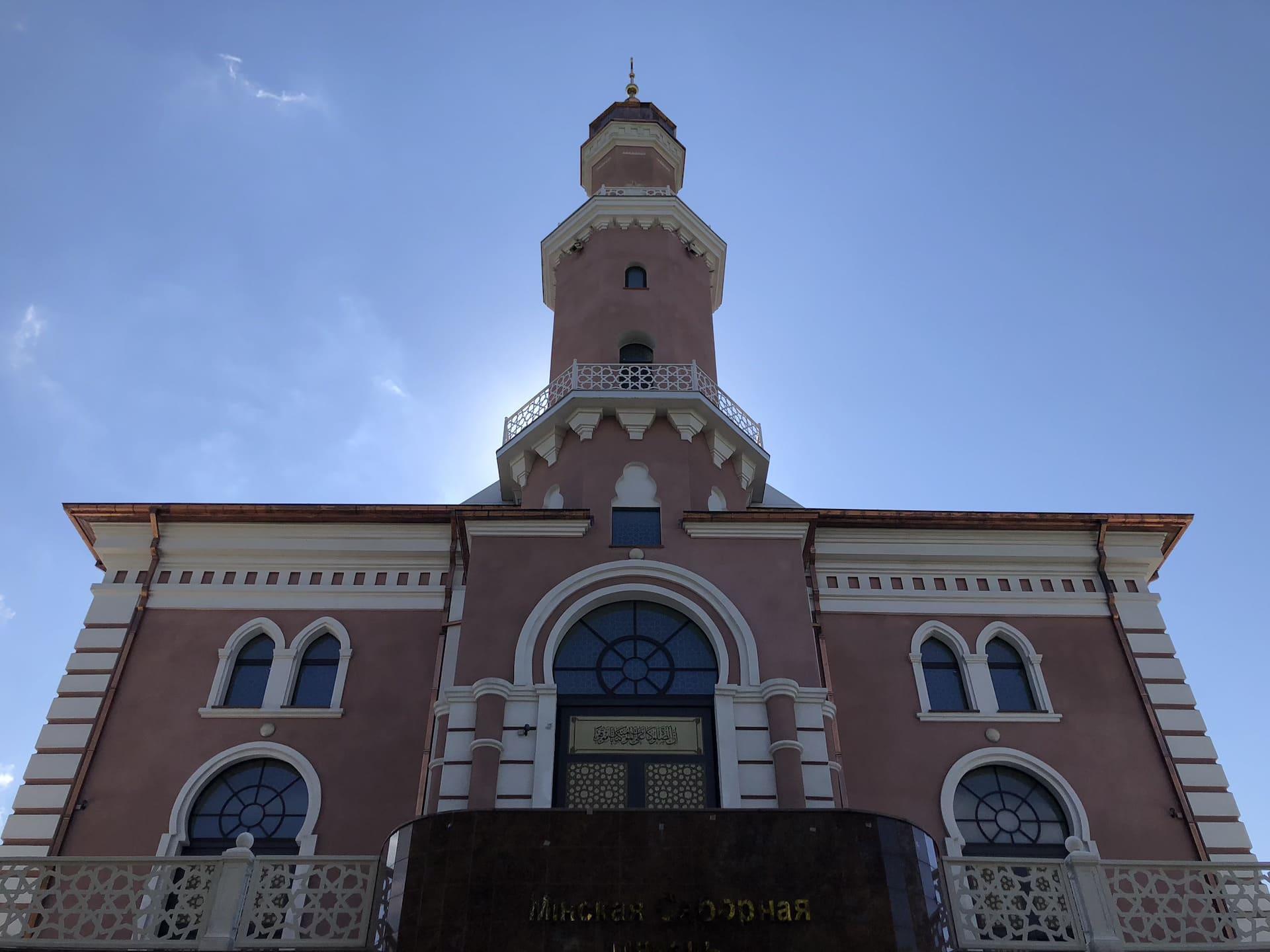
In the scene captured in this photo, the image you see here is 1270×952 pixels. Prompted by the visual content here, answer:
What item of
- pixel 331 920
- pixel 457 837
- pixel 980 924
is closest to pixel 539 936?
pixel 457 837

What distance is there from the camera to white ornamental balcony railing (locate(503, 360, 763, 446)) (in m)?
17.8

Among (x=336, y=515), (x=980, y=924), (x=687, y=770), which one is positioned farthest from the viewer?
(x=336, y=515)

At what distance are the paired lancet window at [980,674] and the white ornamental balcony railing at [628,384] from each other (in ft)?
14.8

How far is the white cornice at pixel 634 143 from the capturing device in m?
23.8

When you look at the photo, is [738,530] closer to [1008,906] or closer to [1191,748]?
[1008,906]

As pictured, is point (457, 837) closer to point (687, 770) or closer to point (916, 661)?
point (687, 770)

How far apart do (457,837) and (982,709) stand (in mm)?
8999

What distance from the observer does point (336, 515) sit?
58.5 feet

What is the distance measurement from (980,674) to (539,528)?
24.4ft

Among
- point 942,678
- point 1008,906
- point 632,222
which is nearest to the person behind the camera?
point 1008,906

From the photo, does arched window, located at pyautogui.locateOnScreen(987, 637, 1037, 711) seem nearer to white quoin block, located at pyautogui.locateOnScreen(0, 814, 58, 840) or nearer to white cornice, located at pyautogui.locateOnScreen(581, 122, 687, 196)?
white cornice, located at pyautogui.locateOnScreen(581, 122, 687, 196)

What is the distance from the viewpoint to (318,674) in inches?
658

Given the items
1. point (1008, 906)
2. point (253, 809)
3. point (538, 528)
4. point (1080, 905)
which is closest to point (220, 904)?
point (253, 809)

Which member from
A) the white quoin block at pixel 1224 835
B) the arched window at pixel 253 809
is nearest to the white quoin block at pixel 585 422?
the arched window at pixel 253 809
